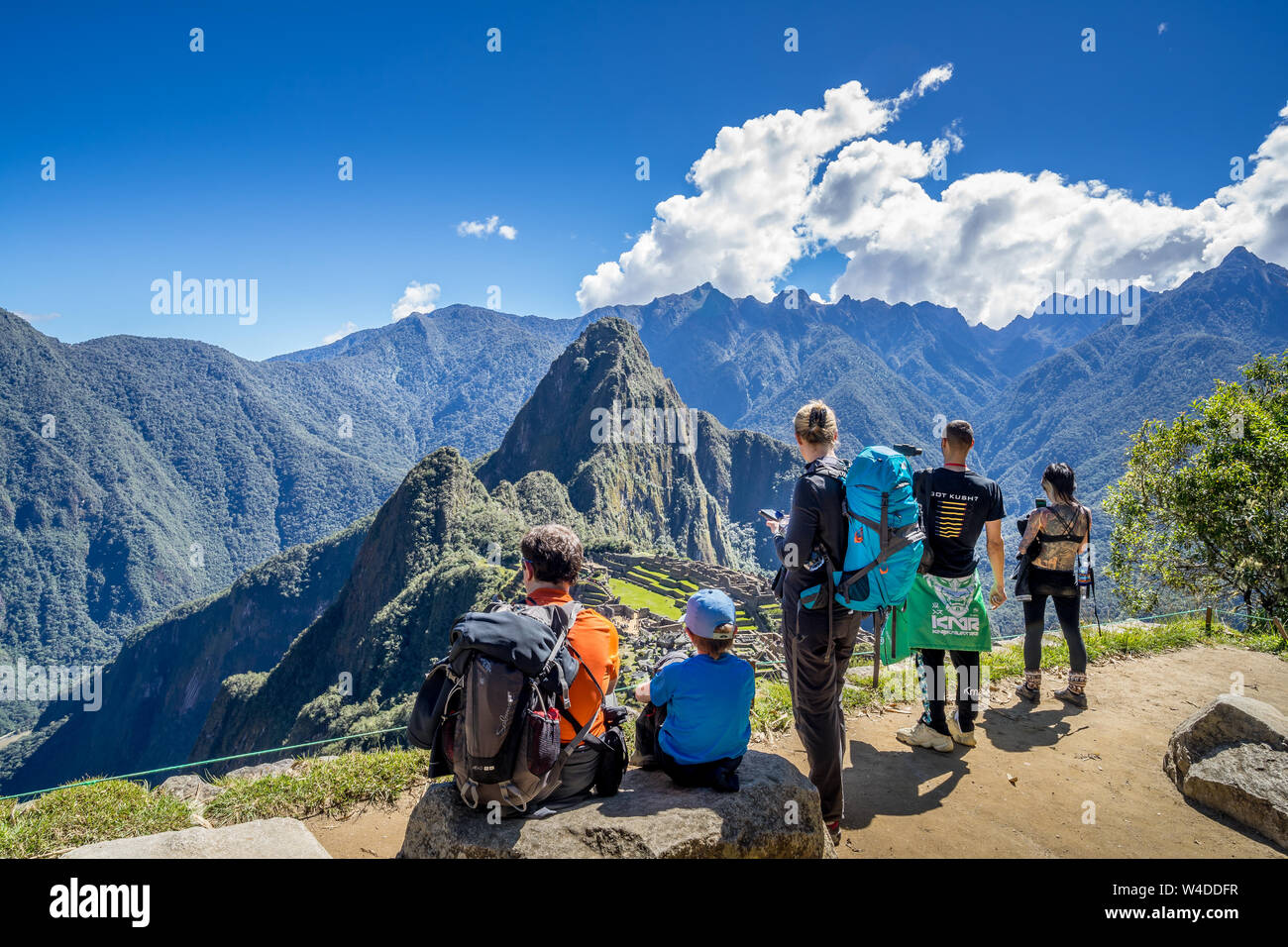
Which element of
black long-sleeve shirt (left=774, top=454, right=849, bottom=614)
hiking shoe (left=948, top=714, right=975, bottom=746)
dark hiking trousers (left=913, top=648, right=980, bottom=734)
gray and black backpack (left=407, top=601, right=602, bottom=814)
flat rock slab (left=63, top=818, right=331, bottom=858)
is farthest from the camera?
hiking shoe (left=948, top=714, right=975, bottom=746)

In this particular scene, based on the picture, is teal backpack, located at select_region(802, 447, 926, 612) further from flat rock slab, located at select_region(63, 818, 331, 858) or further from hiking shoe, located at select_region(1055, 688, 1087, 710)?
hiking shoe, located at select_region(1055, 688, 1087, 710)

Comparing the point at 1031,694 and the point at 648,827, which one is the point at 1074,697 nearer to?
the point at 1031,694

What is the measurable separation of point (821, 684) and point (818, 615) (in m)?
0.44

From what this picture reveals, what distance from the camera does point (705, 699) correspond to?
323 cm

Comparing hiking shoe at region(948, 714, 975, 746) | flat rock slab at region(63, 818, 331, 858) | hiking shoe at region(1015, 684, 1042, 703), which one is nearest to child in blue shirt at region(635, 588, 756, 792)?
flat rock slab at region(63, 818, 331, 858)

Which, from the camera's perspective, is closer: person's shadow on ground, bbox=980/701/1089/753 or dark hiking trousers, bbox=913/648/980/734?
dark hiking trousers, bbox=913/648/980/734

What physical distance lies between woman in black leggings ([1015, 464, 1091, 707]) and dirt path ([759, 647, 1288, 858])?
0.51m

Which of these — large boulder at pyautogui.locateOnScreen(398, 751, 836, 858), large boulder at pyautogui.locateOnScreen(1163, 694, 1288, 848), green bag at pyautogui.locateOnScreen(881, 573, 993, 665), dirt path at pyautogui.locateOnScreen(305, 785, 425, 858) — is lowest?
dirt path at pyautogui.locateOnScreen(305, 785, 425, 858)

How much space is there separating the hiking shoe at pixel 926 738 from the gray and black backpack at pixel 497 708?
3.73 metres

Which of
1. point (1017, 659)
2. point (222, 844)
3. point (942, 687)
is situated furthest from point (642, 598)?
point (222, 844)

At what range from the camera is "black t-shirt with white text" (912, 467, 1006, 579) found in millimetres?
4805

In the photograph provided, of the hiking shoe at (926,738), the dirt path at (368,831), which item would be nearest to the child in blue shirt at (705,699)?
the dirt path at (368,831)

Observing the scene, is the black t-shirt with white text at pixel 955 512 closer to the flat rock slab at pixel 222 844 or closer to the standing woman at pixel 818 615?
the standing woman at pixel 818 615
